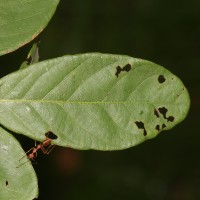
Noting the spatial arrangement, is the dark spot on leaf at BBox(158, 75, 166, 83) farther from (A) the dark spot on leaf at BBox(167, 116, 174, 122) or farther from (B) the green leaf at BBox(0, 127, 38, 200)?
(B) the green leaf at BBox(0, 127, 38, 200)

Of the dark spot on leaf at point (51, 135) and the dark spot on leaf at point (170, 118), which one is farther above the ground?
the dark spot on leaf at point (51, 135)

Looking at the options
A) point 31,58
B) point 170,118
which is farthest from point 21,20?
point 170,118

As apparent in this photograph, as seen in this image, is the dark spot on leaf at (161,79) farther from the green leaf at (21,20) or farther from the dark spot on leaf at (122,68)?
the green leaf at (21,20)

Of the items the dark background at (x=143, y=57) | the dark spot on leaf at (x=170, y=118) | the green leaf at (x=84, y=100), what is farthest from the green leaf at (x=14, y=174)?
the dark background at (x=143, y=57)

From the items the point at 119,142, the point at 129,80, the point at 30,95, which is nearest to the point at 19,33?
the point at 30,95

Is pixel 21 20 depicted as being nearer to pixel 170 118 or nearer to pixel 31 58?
pixel 31 58

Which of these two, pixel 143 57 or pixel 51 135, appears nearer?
pixel 51 135

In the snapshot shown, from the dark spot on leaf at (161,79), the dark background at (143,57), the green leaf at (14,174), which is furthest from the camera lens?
the dark background at (143,57)

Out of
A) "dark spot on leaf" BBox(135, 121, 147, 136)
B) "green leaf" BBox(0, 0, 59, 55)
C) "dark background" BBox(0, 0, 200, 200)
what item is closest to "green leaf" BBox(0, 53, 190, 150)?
"dark spot on leaf" BBox(135, 121, 147, 136)
